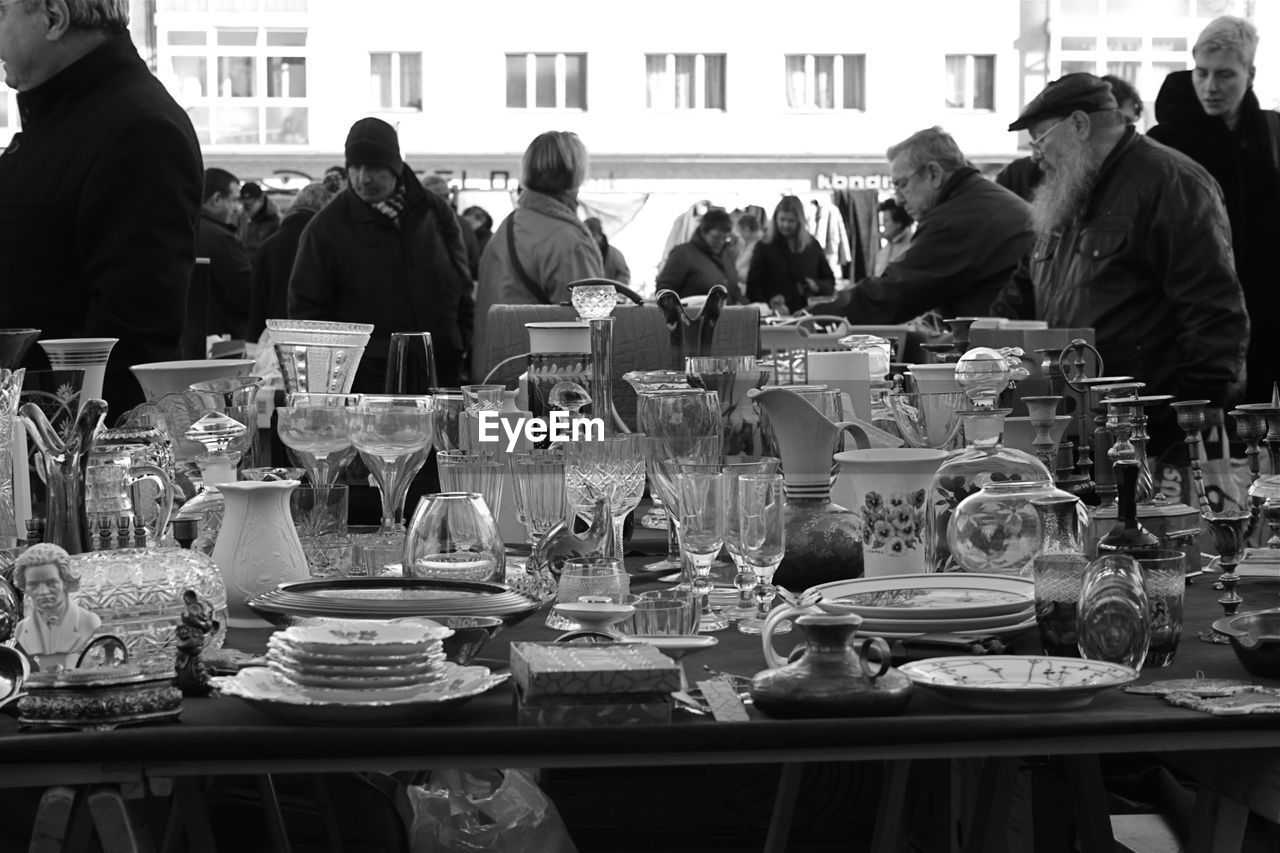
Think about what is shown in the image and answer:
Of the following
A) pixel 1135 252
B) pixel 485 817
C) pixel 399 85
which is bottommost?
pixel 485 817

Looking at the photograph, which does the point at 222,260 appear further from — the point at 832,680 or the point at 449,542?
the point at 832,680

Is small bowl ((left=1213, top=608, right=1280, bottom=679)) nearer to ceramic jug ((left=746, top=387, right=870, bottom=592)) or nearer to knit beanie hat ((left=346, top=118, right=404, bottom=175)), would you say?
ceramic jug ((left=746, top=387, right=870, bottom=592))

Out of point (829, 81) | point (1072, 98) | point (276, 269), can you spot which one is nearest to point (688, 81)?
point (829, 81)

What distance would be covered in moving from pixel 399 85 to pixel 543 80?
72.5 inches

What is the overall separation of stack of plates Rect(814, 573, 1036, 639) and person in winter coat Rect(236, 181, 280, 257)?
285 inches

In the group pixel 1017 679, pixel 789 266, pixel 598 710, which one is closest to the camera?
pixel 598 710

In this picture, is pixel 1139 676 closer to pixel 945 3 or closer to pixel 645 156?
pixel 645 156

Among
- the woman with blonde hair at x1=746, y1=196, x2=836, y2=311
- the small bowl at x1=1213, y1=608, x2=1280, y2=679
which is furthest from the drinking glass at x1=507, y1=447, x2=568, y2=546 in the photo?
the woman with blonde hair at x1=746, y1=196, x2=836, y2=311

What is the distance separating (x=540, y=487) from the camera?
213 cm

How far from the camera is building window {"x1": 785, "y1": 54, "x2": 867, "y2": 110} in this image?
66.2 ft

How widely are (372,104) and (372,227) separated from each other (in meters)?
15.4

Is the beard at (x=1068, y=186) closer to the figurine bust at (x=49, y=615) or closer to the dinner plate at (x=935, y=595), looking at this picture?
the dinner plate at (x=935, y=595)

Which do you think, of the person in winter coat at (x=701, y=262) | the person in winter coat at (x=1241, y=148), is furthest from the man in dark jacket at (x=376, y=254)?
the person in winter coat at (x=701, y=262)

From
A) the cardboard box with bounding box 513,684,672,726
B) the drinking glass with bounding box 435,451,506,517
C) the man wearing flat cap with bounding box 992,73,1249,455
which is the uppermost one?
the man wearing flat cap with bounding box 992,73,1249,455
